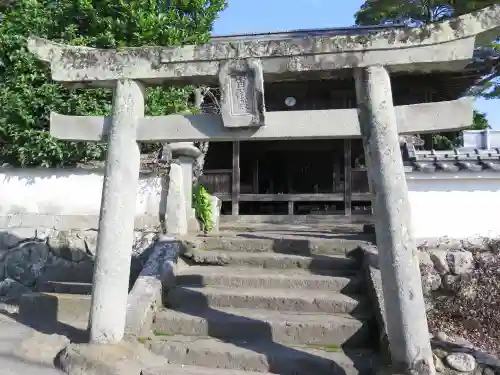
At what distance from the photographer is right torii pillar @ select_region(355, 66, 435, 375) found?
3.71 metres

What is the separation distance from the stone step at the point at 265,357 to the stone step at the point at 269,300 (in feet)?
1.93

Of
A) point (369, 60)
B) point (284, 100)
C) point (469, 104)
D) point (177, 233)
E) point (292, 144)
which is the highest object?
point (284, 100)

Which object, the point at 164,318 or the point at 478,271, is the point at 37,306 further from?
the point at 478,271

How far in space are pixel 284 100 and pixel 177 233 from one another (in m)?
6.10

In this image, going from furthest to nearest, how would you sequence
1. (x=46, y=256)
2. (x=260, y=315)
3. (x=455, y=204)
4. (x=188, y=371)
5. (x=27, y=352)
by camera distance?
(x=46, y=256)
(x=455, y=204)
(x=260, y=315)
(x=27, y=352)
(x=188, y=371)

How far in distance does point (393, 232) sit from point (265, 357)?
1.69 m

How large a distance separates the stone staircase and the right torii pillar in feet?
1.72

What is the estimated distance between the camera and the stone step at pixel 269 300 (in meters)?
4.95

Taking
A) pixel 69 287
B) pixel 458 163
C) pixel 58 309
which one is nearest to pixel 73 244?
pixel 69 287

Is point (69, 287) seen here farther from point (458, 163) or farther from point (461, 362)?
point (458, 163)

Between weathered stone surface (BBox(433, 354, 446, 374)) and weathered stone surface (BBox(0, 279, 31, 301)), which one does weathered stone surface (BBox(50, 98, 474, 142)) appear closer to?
weathered stone surface (BBox(433, 354, 446, 374))

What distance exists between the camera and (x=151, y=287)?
514cm

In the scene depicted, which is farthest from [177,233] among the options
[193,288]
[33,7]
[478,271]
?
[33,7]

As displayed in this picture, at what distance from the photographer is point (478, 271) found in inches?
Result: 253
